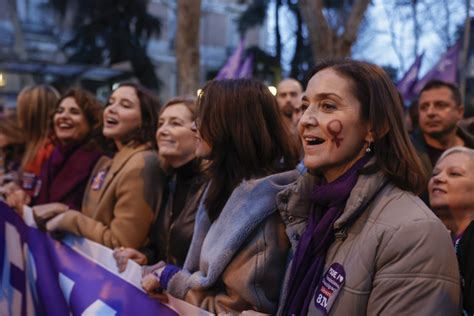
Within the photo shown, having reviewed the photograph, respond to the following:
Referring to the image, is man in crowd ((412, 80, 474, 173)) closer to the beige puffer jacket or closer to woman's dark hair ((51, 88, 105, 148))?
woman's dark hair ((51, 88, 105, 148))

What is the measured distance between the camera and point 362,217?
6.25ft

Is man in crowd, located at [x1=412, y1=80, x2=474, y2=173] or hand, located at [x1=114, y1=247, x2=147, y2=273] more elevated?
man in crowd, located at [x1=412, y1=80, x2=474, y2=173]

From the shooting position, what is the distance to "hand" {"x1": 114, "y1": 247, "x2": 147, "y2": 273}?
3.10m

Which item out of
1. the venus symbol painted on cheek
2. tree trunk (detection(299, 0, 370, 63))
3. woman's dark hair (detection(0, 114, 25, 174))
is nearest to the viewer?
the venus symbol painted on cheek

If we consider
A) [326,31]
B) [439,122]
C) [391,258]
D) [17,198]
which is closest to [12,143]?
[17,198]

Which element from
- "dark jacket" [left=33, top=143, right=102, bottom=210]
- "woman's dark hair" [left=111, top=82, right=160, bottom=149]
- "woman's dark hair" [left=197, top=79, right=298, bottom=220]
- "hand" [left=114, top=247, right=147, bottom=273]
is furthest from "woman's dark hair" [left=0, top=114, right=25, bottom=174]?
"woman's dark hair" [left=197, top=79, right=298, bottom=220]

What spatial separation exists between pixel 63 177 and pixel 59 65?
416 inches

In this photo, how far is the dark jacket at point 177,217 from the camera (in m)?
3.05

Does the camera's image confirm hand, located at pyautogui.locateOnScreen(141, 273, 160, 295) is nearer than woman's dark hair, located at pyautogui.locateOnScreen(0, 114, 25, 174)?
Yes

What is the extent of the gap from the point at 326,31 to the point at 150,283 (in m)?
6.85

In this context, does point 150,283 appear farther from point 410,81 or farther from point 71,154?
point 410,81

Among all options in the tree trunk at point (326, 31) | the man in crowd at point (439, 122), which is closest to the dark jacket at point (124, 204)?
the man in crowd at point (439, 122)

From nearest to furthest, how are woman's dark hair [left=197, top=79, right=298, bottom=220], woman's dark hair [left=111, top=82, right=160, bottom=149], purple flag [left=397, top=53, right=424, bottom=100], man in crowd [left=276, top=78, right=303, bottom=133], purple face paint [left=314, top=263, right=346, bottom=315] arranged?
purple face paint [left=314, top=263, right=346, bottom=315] → woman's dark hair [left=197, top=79, right=298, bottom=220] → woman's dark hair [left=111, top=82, right=160, bottom=149] → man in crowd [left=276, top=78, right=303, bottom=133] → purple flag [left=397, top=53, right=424, bottom=100]

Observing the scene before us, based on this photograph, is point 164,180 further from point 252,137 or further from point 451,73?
point 451,73
